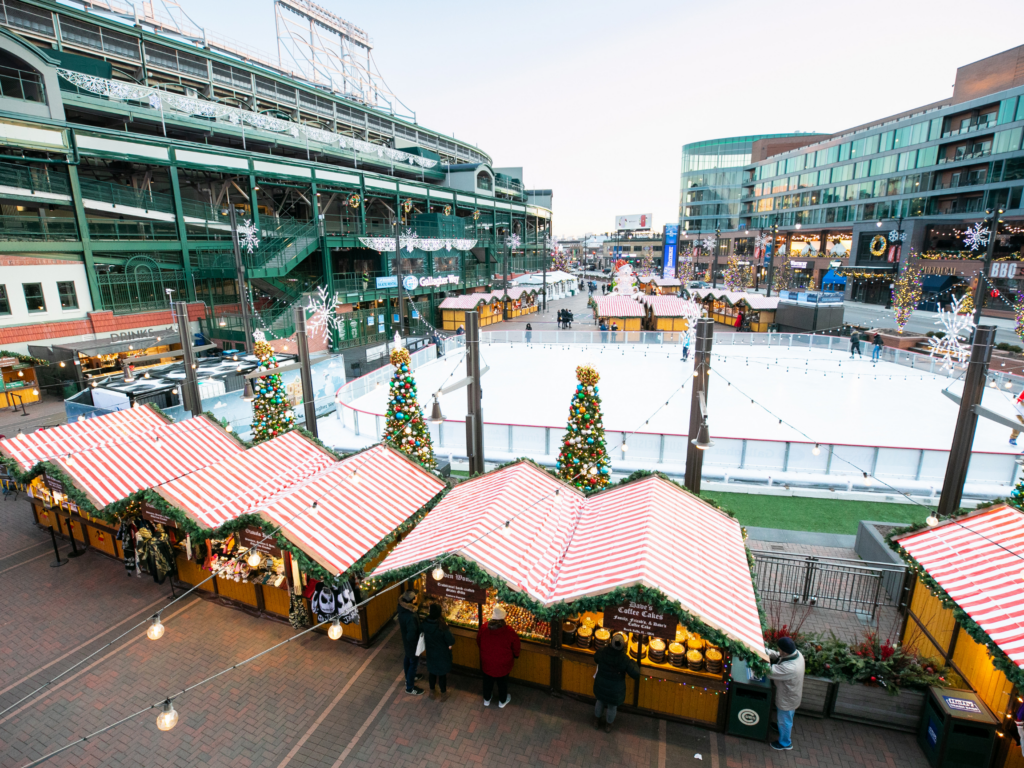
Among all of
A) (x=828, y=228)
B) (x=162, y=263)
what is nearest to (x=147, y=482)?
(x=162, y=263)

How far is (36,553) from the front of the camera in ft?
33.5

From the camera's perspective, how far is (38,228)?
22.9 m

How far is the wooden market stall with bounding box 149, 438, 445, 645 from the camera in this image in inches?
281

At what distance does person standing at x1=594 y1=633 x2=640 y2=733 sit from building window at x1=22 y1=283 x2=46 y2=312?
29.2 meters

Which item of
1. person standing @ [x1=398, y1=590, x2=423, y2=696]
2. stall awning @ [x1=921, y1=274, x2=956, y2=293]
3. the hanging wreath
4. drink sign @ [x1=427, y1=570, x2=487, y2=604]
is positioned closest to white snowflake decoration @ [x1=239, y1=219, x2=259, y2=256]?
person standing @ [x1=398, y1=590, x2=423, y2=696]

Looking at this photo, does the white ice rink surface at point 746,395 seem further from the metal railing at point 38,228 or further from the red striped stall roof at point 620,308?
the metal railing at point 38,228

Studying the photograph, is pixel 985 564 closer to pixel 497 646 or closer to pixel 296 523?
pixel 497 646

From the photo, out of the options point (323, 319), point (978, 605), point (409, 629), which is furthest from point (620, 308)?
point (409, 629)

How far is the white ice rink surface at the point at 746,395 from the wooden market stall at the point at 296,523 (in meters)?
6.11

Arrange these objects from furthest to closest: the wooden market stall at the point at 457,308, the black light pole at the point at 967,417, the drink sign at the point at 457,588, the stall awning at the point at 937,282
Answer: the stall awning at the point at 937,282 < the wooden market stall at the point at 457,308 < the black light pole at the point at 967,417 < the drink sign at the point at 457,588

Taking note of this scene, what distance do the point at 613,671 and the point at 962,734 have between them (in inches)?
156

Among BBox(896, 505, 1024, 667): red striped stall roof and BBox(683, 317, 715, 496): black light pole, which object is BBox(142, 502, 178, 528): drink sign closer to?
BBox(683, 317, 715, 496): black light pole

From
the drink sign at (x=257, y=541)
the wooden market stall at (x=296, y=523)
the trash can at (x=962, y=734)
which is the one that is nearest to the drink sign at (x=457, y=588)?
the wooden market stall at (x=296, y=523)

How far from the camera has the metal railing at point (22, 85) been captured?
21750mm
